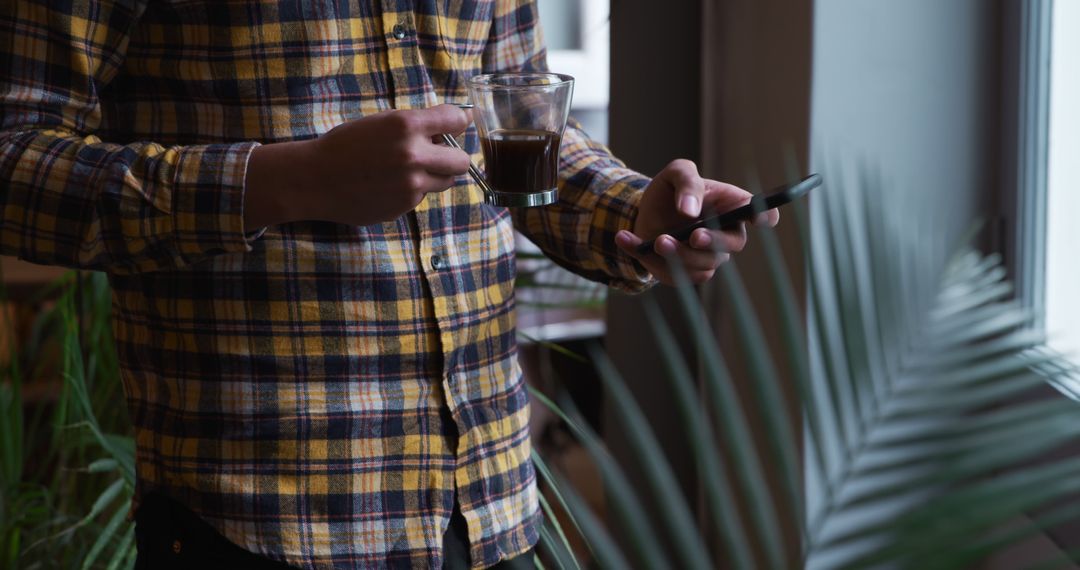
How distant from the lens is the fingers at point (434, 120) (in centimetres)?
82

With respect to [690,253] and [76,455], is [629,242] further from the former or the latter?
[76,455]

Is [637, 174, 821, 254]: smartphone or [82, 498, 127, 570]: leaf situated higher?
[637, 174, 821, 254]: smartphone

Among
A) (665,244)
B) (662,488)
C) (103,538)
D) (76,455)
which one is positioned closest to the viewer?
(662,488)

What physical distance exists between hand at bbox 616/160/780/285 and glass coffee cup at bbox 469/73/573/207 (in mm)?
110

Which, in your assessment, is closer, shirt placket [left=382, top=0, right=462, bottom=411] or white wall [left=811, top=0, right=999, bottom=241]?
shirt placket [left=382, top=0, right=462, bottom=411]

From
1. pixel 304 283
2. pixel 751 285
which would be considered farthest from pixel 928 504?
pixel 751 285

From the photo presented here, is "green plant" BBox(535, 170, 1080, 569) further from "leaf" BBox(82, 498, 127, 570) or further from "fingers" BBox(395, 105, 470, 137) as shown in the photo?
"leaf" BBox(82, 498, 127, 570)

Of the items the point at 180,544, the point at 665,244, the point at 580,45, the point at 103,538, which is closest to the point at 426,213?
the point at 665,244

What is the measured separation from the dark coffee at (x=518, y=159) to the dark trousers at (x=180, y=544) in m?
0.34

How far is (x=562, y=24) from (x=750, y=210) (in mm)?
2020

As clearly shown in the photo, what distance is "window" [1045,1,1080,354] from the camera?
58.1 inches

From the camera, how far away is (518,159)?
0.93 m

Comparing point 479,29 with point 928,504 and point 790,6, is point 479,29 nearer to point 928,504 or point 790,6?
point 790,6

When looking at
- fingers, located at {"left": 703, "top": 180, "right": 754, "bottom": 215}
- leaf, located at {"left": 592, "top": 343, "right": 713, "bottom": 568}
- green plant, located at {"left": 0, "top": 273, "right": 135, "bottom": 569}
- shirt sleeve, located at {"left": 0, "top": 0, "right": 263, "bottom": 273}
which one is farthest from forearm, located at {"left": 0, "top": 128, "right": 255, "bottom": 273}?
leaf, located at {"left": 592, "top": 343, "right": 713, "bottom": 568}
